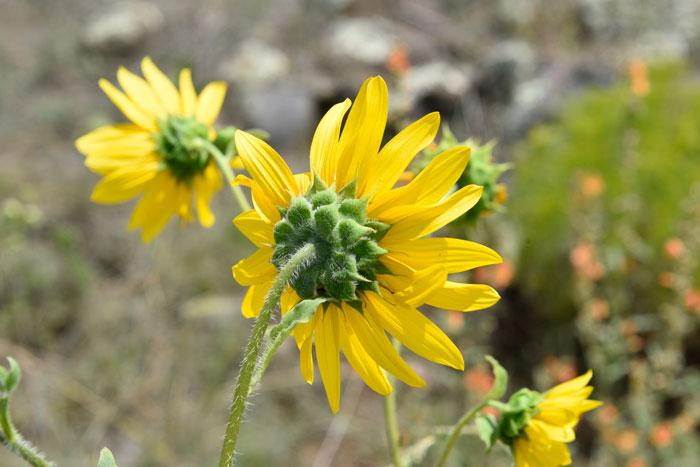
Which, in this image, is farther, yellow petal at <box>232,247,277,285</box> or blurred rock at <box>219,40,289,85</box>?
blurred rock at <box>219,40,289,85</box>

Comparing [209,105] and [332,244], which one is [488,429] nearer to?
[332,244]

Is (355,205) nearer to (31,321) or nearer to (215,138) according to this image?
(215,138)

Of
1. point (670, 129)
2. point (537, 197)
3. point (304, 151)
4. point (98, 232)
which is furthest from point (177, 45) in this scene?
point (670, 129)

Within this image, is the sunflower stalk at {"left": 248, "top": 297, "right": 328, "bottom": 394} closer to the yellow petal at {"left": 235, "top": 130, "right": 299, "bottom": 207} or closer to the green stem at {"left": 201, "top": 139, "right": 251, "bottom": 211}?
the yellow petal at {"left": 235, "top": 130, "right": 299, "bottom": 207}

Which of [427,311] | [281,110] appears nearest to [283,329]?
[427,311]

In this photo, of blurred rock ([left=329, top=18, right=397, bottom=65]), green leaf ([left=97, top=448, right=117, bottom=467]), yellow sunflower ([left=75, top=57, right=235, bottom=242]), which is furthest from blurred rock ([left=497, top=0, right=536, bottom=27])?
green leaf ([left=97, top=448, right=117, bottom=467])

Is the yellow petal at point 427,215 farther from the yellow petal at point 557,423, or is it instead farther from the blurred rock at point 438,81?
the blurred rock at point 438,81
